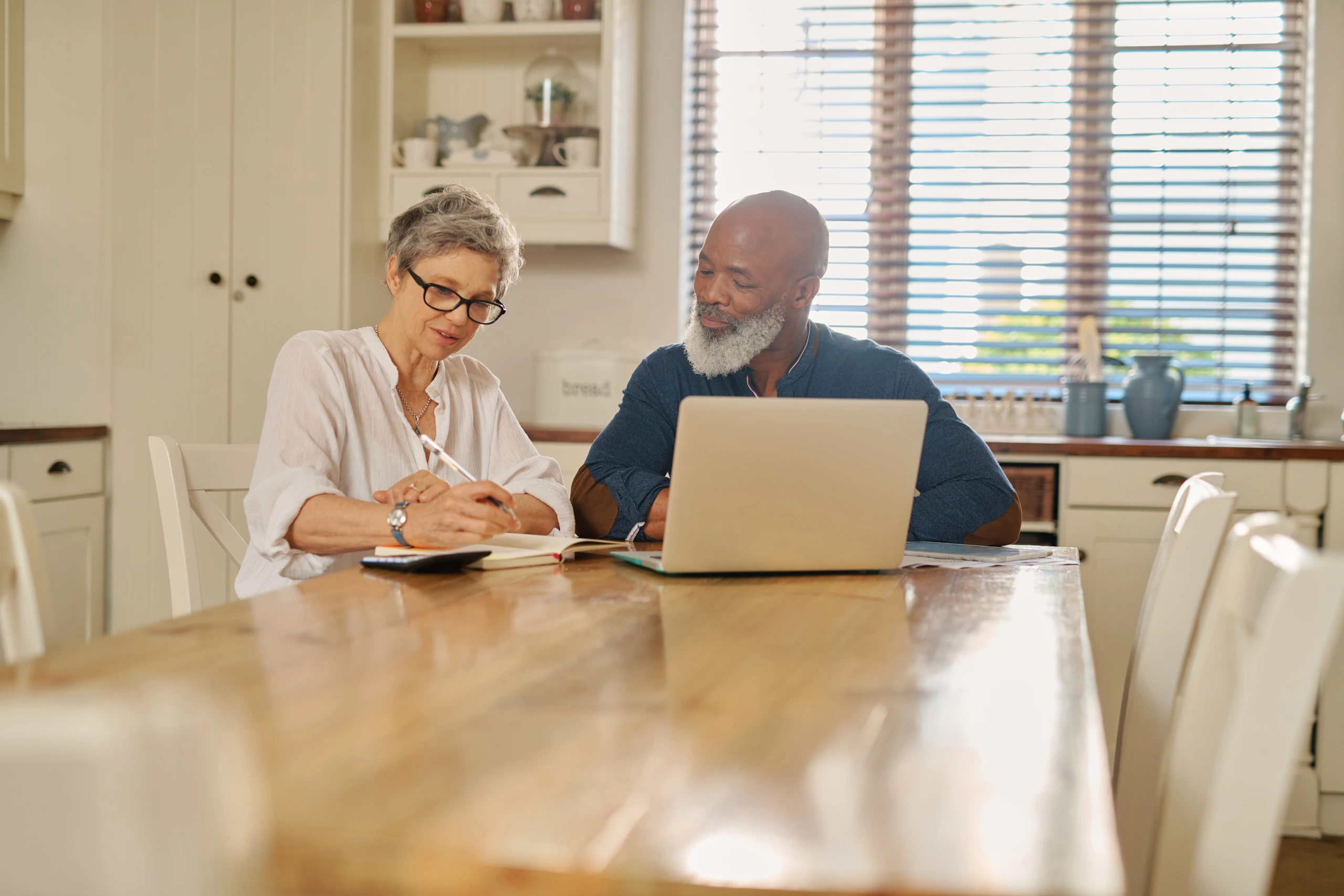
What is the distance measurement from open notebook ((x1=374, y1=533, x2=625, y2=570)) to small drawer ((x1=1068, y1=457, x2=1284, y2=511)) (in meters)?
1.73

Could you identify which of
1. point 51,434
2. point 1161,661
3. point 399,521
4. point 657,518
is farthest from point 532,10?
point 1161,661

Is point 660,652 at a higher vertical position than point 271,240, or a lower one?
lower

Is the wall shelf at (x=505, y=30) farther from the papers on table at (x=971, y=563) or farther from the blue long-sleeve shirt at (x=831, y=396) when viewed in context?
the papers on table at (x=971, y=563)

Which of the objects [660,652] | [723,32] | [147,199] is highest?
[723,32]

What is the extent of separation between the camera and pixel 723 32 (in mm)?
3621

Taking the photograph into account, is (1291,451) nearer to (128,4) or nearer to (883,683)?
(883,683)

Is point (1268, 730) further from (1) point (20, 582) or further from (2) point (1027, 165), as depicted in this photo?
(2) point (1027, 165)

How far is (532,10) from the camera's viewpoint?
3312 millimetres

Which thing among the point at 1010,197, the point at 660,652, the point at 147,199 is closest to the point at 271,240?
the point at 147,199

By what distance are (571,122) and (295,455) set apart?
205 cm

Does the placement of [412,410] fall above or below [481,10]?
below

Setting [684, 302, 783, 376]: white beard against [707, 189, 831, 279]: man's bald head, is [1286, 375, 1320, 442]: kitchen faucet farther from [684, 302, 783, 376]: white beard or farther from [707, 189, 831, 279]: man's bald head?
[684, 302, 783, 376]: white beard

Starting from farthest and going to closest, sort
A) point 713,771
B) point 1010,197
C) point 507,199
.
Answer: point 1010,197
point 507,199
point 713,771

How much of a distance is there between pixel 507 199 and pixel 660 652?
260cm
